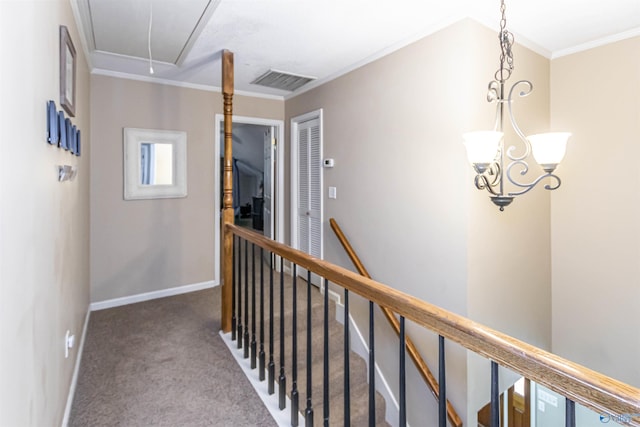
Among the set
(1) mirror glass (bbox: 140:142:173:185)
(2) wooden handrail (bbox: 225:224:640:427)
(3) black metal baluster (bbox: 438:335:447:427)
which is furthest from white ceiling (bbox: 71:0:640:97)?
(3) black metal baluster (bbox: 438:335:447:427)

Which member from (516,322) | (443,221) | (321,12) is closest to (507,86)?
Result: (443,221)

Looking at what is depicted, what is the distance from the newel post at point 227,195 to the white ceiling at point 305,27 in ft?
0.93

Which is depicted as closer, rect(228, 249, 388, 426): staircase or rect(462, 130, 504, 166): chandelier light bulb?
rect(462, 130, 504, 166): chandelier light bulb

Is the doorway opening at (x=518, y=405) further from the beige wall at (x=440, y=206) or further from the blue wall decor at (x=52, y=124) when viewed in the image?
the blue wall decor at (x=52, y=124)

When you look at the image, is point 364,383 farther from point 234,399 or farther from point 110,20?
point 110,20

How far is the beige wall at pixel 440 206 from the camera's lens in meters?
2.38

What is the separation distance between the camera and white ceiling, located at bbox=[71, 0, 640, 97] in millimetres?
2211

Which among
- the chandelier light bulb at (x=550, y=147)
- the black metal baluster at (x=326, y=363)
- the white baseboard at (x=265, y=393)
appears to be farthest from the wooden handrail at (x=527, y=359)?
the chandelier light bulb at (x=550, y=147)

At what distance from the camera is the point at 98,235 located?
3.40m

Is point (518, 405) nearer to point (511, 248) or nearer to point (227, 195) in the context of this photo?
point (511, 248)

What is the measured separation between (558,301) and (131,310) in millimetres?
3915

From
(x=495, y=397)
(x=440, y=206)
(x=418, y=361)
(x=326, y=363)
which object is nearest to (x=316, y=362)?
(x=418, y=361)

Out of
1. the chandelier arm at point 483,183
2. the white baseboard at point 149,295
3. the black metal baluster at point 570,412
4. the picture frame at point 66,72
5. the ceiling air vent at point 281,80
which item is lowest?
the white baseboard at point 149,295

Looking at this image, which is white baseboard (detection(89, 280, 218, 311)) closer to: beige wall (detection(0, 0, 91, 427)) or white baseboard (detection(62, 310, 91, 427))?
white baseboard (detection(62, 310, 91, 427))
